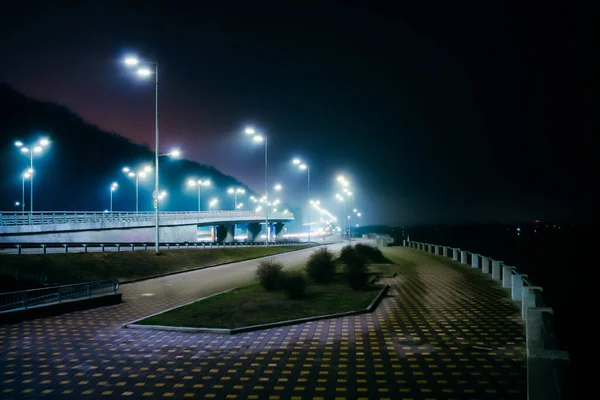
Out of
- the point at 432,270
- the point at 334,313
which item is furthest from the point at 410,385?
the point at 432,270

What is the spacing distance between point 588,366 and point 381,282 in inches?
336

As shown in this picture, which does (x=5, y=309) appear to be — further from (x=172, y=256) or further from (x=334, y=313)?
(x=172, y=256)

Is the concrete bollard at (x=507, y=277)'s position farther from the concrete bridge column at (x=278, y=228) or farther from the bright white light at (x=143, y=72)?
the concrete bridge column at (x=278, y=228)

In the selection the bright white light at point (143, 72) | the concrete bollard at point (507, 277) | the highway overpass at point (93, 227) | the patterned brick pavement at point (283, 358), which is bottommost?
the patterned brick pavement at point (283, 358)

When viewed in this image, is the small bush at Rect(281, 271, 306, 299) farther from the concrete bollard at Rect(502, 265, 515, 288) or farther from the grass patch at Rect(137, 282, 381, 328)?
the concrete bollard at Rect(502, 265, 515, 288)

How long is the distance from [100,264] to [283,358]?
18152mm

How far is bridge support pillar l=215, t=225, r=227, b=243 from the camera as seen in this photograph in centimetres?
7794

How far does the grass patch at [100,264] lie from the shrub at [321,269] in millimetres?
9081

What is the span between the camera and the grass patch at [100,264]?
67.4 ft

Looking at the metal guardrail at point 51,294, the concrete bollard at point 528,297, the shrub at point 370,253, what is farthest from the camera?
the shrub at point 370,253

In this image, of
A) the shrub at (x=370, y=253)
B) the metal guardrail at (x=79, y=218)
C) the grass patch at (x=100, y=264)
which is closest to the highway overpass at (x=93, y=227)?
the metal guardrail at (x=79, y=218)

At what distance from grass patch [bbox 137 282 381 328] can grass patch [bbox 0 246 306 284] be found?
8569mm

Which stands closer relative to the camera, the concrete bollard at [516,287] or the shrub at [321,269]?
the concrete bollard at [516,287]

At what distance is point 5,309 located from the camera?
1300cm
